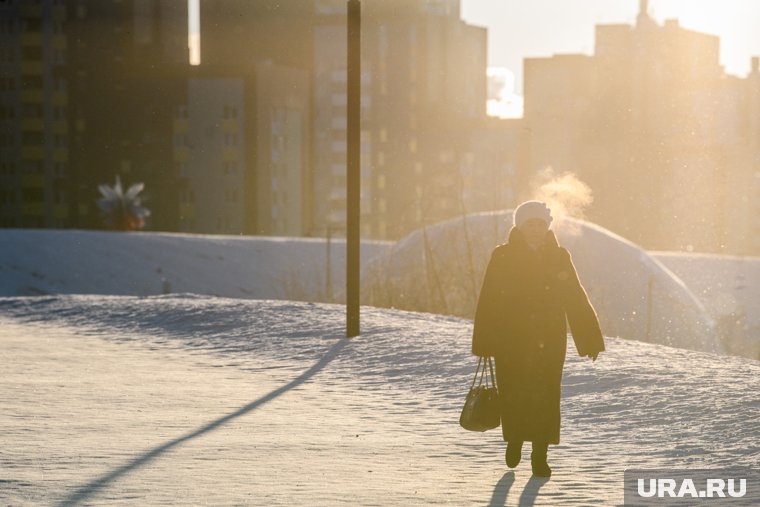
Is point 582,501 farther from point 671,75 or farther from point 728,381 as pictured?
point 671,75

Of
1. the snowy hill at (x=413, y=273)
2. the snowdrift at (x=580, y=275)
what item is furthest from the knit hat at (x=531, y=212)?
the snowdrift at (x=580, y=275)

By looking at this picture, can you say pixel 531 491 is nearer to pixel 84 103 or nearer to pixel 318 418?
pixel 318 418

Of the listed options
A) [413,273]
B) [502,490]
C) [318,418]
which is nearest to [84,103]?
[413,273]

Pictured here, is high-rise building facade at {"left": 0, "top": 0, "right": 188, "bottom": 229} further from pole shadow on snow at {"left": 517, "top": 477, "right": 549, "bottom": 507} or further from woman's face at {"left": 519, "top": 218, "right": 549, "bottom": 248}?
pole shadow on snow at {"left": 517, "top": 477, "right": 549, "bottom": 507}

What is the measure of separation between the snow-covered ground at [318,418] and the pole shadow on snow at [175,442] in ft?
0.06

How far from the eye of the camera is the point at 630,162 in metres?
136

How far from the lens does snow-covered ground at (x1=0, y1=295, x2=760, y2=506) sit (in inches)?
332

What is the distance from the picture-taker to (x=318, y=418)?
11.3m

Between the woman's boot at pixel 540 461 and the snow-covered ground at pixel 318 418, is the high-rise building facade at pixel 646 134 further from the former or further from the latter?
the woman's boot at pixel 540 461

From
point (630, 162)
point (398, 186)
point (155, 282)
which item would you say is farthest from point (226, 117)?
point (155, 282)

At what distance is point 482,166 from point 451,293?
12281 cm

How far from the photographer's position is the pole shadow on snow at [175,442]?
8125 mm

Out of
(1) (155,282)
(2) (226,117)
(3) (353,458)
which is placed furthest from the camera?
(2) (226,117)

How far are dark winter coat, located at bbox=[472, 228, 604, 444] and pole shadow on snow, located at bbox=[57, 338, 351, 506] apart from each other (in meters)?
2.07
